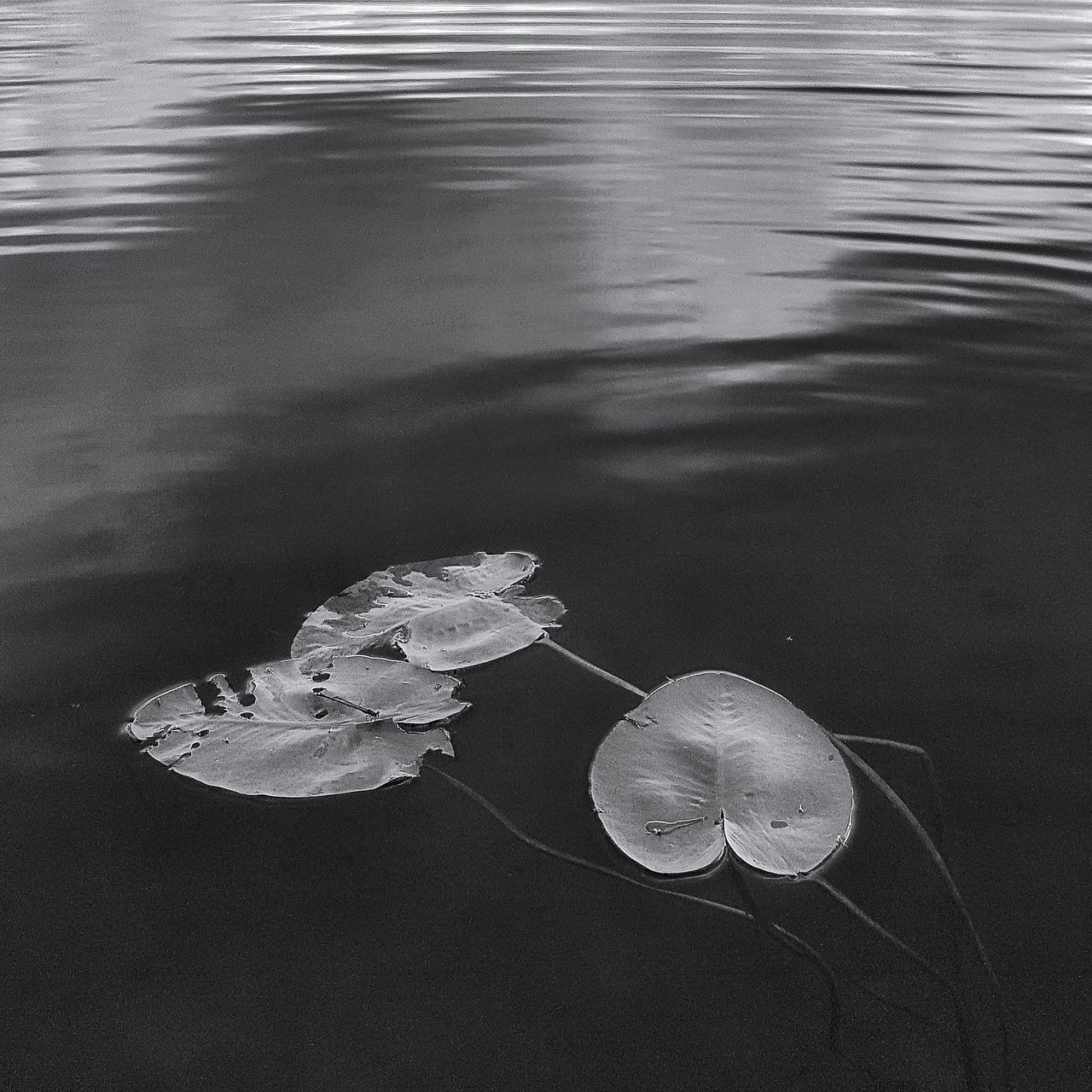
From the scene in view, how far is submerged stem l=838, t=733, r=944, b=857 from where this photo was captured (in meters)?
0.81

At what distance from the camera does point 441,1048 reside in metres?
0.66

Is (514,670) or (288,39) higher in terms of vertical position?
(288,39)

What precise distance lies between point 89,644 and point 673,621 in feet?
1.94

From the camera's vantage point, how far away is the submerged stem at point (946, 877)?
66 centimetres

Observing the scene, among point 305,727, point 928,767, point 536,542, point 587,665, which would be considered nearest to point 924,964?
point 928,767

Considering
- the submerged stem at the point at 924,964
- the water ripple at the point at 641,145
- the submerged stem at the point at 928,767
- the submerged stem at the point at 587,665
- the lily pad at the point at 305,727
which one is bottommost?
the submerged stem at the point at 924,964

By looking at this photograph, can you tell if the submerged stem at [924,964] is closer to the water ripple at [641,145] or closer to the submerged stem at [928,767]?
the submerged stem at [928,767]

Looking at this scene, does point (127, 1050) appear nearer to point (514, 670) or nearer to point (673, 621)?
point (514, 670)

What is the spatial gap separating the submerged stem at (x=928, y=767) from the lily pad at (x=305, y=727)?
0.35 metres

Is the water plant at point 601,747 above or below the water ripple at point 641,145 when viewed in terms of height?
below

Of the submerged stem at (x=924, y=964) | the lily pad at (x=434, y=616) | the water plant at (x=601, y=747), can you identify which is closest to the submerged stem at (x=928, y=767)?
the water plant at (x=601, y=747)

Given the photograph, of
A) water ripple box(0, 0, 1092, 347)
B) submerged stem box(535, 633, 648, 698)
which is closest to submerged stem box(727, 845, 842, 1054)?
submerged stem box(535, 633, 648, 698)

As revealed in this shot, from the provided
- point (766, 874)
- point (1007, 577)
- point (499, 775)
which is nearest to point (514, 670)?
point (499, 775)

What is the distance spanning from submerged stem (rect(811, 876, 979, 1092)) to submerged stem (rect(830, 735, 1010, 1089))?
0.07 ft
